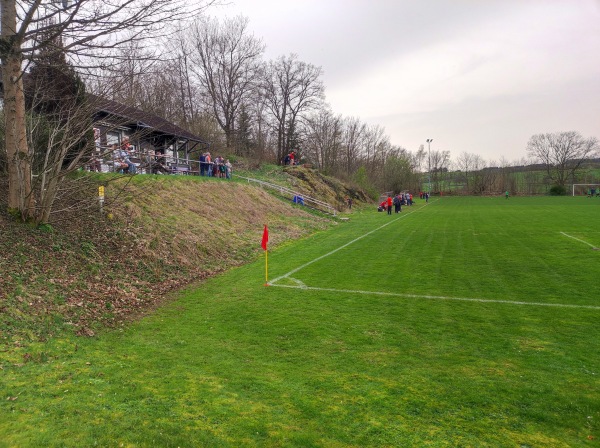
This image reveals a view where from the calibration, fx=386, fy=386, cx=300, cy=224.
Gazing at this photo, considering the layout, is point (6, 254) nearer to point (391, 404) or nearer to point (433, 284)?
point (391, 404)

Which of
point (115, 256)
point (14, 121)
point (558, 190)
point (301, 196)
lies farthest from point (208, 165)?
point (558, 190)

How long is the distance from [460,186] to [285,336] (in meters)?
94.9

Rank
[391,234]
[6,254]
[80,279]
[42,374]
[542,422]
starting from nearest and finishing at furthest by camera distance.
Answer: [542,422]
[42,374]
[6,254]
[80,279]
[391,234]

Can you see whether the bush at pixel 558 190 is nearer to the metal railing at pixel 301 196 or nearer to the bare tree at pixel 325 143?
the bare tree at pixel 325 143

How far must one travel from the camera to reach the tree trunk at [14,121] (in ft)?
25.8

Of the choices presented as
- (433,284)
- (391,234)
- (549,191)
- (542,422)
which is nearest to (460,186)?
(549,191)

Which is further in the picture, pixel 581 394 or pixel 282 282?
pixel 282 282

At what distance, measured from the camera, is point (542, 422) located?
4012 mm

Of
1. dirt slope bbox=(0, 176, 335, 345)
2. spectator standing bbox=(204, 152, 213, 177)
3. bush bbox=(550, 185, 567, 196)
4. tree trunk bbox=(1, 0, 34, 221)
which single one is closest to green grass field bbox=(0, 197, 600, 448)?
dirt slope bbox=(0, 176, 335, 345)

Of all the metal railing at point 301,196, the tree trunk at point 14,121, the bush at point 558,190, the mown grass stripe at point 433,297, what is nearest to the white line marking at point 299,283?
the mown grass stripe at point 433,297

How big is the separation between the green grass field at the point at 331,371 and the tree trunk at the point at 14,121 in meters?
4.32

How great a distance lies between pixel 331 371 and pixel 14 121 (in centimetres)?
860

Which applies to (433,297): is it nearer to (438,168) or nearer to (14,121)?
(14,121)

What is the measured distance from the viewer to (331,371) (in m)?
5.31
